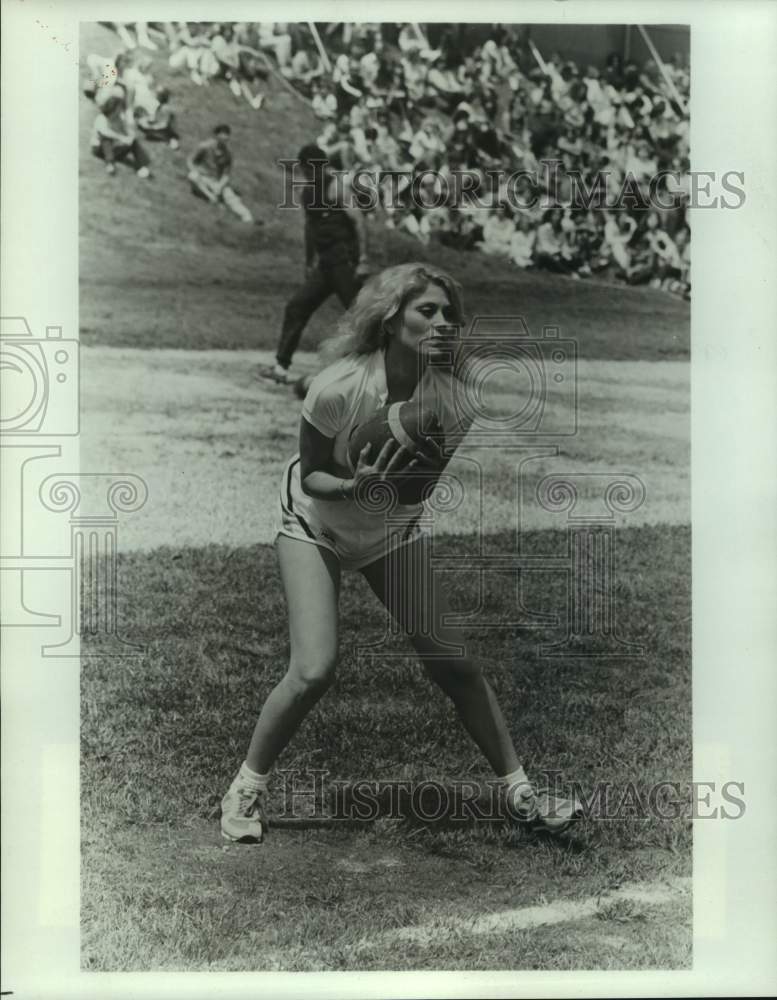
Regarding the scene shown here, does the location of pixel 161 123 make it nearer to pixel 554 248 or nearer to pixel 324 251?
pixel 324 251

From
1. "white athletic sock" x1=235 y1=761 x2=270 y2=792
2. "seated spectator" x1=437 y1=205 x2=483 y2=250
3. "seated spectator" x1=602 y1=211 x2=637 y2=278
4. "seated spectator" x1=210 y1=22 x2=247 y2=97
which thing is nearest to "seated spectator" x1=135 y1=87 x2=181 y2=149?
"seated spectator" x1=210 y1=22 x2=247 y2=97

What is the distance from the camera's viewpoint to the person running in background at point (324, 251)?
5668 mm

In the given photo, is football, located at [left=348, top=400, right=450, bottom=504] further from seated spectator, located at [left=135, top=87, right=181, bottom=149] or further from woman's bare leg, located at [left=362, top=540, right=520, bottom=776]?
seated spectator, located at [left=135, top=87, right=181, bottom=149]

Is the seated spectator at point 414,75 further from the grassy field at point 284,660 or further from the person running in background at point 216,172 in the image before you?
the person running in background at point 216,172

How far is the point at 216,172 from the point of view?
18.5ft

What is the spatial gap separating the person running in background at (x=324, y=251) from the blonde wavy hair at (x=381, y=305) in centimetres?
11

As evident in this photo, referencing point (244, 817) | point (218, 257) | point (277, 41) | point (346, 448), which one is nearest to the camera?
point (346, 448)

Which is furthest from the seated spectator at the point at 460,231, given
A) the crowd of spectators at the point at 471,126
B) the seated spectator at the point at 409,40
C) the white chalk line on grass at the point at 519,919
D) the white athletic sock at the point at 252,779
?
the white chalk line on grass at the point at 519,919

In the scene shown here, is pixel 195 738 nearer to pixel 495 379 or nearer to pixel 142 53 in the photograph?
pixel 495 379

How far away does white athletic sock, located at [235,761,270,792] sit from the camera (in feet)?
18.0

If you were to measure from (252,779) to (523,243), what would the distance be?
2365 mm

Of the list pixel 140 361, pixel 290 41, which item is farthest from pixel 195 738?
pixel 290 41

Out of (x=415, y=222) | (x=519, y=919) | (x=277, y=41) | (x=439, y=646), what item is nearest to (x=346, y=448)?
(x=439, y=646)

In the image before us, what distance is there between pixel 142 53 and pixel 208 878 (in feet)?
10.5
